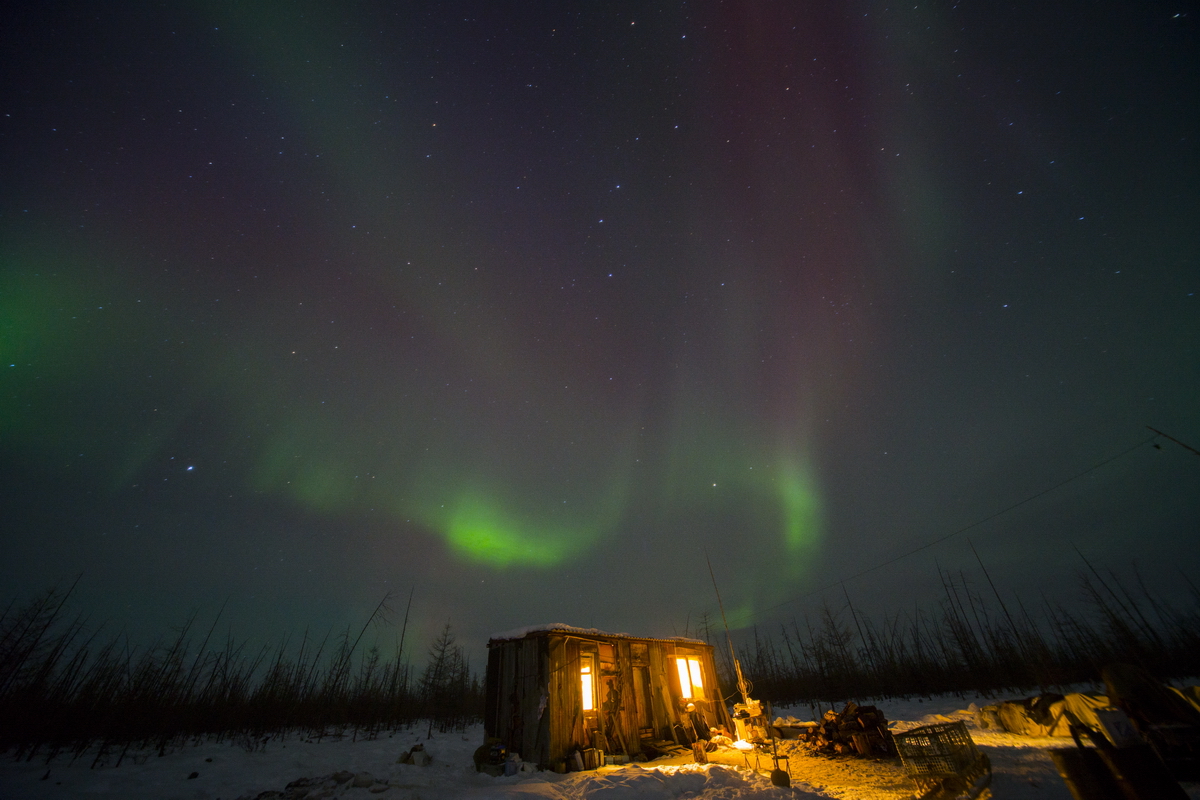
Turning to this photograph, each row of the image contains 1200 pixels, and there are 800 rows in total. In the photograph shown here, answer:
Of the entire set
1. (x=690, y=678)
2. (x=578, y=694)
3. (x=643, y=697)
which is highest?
(x=690, y=678)

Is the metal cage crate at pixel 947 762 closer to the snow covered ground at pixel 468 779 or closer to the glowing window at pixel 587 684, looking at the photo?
the snow covered ground at pixel 468 779

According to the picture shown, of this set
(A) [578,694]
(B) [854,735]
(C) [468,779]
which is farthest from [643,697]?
(B) [854,735]

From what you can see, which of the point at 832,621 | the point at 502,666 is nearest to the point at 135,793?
the point at 502,666

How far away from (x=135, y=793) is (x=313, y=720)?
27566mm

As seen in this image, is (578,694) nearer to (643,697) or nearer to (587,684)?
(587,684)

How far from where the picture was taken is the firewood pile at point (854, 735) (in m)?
13.8

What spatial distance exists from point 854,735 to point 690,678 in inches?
288

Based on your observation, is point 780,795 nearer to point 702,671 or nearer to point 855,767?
point 855,767

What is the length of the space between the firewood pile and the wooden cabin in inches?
205

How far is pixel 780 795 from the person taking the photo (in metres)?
9.40

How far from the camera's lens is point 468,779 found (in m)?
12.8

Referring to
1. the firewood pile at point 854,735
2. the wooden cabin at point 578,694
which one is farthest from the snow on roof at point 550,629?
the firewood pile at point 854,735

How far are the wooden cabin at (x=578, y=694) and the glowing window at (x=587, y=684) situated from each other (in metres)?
0.03

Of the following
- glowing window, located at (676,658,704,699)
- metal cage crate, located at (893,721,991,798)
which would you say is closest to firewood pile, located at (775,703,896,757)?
metal cage crate, located at (893,721,991,798)
